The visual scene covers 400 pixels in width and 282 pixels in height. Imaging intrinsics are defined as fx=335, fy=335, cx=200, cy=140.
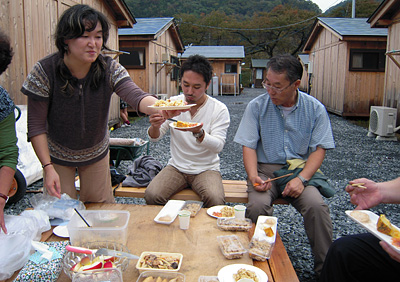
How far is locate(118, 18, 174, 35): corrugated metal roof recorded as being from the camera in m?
13.2

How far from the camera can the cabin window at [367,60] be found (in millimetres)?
12305

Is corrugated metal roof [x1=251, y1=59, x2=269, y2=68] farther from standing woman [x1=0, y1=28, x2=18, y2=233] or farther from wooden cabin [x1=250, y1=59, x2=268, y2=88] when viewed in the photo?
standing woman [x1=0, y1=28, x2=18, y2=233]

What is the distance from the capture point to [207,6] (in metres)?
64.4

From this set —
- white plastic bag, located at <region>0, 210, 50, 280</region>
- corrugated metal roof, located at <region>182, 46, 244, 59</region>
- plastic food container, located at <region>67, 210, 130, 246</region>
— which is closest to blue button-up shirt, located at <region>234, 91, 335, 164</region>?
plastic food container, located at <region>67, 210, 130, 246</region>

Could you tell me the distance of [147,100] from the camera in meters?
2.42

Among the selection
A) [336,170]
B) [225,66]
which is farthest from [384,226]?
[225,66]

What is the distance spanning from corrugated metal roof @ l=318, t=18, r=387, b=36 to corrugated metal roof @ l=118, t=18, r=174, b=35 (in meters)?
6.98

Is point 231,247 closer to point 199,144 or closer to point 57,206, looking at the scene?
point 57,206

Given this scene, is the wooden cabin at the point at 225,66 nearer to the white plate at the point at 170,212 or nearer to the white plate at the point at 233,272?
the white plate at the point at 170,212

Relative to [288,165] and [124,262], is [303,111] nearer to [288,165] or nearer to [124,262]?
[288,165]

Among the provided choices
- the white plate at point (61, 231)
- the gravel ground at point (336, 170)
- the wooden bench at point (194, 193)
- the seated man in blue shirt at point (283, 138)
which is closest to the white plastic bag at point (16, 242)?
the white plate at point (61, 231)

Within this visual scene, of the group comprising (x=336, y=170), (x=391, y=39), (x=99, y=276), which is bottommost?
(x=336, y=170)

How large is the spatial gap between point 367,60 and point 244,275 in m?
13.0

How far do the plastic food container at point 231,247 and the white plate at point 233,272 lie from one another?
123mm
